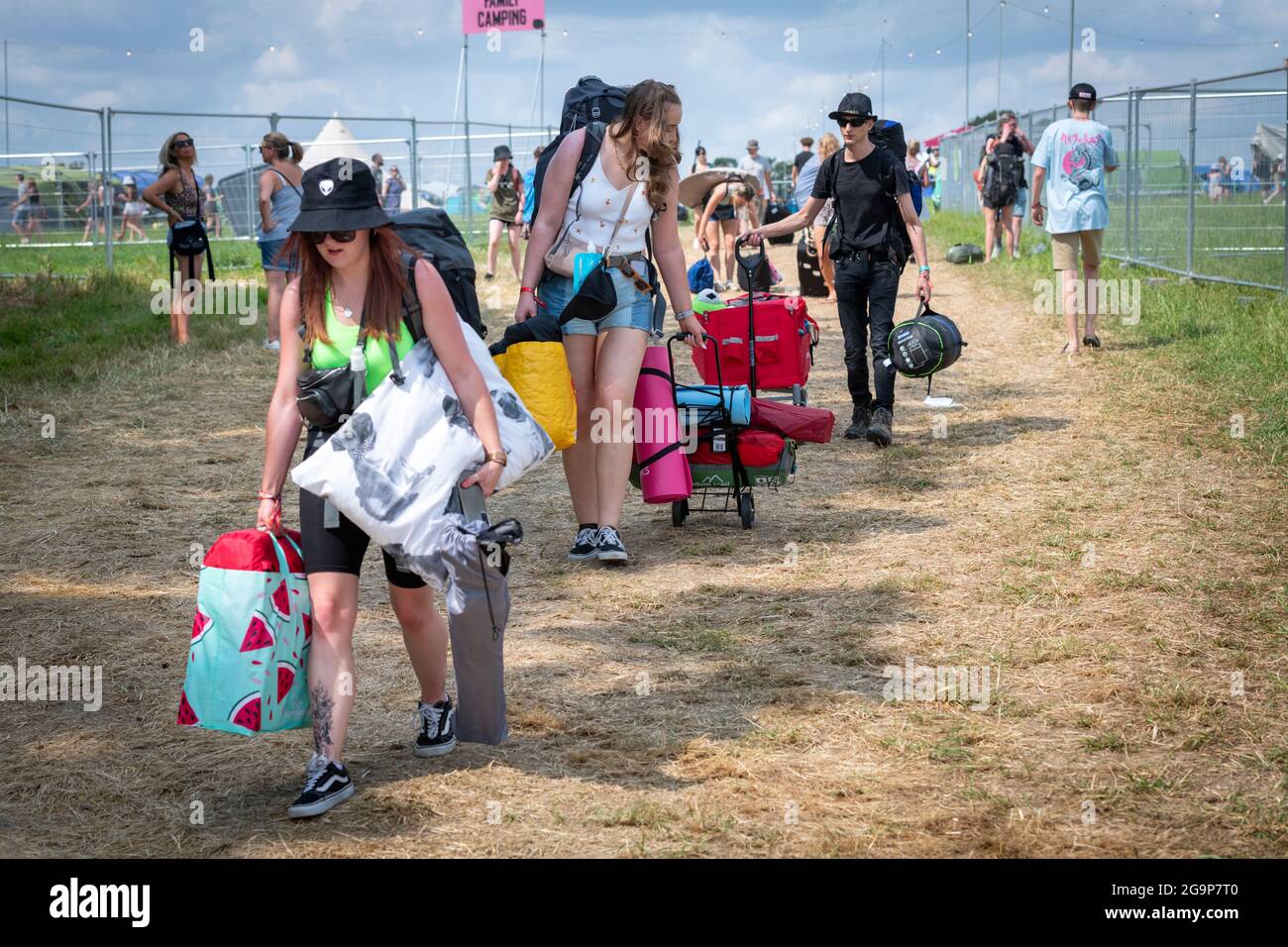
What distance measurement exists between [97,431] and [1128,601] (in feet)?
24.0

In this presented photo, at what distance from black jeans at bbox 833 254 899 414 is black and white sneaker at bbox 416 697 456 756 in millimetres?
5121

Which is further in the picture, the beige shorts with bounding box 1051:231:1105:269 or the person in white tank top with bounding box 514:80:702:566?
the beige shorts with bounding box 1051:231:1105:269

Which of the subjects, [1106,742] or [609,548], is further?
[609,548]

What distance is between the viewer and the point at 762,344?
8180mm


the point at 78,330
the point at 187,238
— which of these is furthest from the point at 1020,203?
the point at 78,330

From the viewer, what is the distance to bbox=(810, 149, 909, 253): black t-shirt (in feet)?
28.8

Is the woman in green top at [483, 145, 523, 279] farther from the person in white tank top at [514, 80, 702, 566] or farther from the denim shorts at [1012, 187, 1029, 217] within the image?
the person in white tank top at [514, 80, 702, 566]

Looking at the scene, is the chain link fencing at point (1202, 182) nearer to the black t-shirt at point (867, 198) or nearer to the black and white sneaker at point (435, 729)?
the black t-shirt at point (867, 198)

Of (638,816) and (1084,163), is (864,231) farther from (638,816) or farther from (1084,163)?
(638,816)

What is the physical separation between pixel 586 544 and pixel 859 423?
337 cm

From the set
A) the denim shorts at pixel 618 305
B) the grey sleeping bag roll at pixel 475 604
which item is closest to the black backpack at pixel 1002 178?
the denim shorts at pixel 618 305

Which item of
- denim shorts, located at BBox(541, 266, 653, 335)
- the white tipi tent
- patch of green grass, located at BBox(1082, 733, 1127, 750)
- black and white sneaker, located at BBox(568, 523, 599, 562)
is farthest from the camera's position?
the white tipi tent

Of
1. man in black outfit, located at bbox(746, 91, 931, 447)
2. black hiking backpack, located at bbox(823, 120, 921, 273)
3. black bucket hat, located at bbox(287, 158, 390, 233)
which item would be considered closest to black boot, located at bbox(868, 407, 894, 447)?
man in black outfit, located at bbox(746, 91, 931, 447)

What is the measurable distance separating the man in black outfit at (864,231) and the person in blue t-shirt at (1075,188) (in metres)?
3.61
